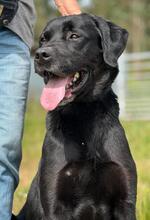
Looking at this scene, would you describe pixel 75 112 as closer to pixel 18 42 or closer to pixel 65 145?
pixel 65 145

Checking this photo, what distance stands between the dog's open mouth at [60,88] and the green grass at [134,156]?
56.7 inches

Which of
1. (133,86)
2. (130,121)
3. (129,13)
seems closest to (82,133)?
(130,121)

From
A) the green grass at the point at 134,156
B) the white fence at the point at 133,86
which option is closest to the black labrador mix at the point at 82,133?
the green grass at the point at 134,156

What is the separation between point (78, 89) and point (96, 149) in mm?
440

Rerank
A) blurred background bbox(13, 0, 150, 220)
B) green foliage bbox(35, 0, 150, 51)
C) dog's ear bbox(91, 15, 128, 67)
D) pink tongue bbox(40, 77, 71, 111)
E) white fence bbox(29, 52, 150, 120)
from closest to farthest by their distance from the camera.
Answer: pink tongue bbox(40, 77, 71, 111) < dog's ear bbox(91, 15, 128, 67) < blurred background bbox(13, 0, 150, 220) < white fence bbox(29, 52, 150, 120) < green foliage bbox(35, 0, 150, 51)

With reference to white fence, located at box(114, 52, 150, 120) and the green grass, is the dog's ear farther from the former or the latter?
white fence, located at box(114, 52, 150, 120)

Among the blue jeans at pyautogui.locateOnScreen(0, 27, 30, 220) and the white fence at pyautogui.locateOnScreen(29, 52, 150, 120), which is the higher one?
the blue jeans at pyautogui.locateOnScreen(0, 27, 30, 220)

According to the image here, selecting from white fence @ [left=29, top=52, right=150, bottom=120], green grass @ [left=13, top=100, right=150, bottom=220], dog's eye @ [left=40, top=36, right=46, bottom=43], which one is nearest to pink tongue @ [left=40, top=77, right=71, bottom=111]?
dog's eye @ [left=40, top=36, right=46, bottom=43]

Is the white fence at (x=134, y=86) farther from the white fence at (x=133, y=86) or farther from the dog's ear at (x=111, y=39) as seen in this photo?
the dog's ear at (x=111, y=39)

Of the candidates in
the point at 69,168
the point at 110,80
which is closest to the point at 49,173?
the point at 69,168

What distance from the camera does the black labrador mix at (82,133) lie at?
4551mm

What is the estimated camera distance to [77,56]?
15.0ft

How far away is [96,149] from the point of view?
→ 4656mm

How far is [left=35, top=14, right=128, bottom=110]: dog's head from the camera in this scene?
4484 millimetres
